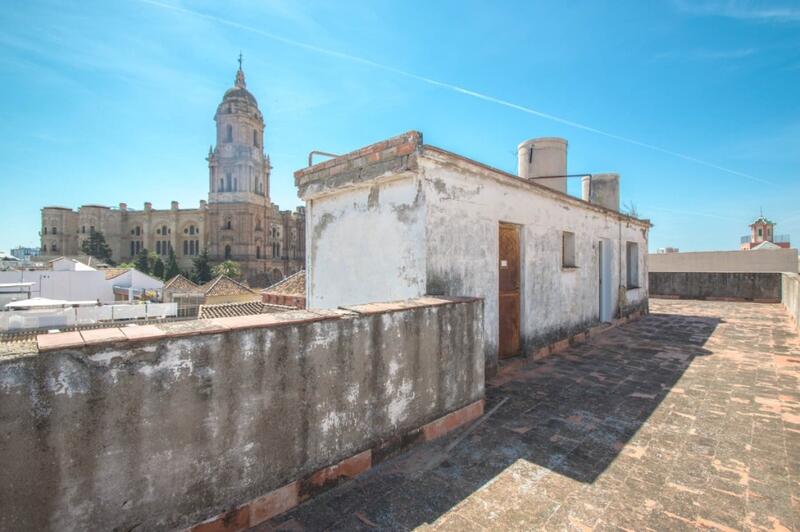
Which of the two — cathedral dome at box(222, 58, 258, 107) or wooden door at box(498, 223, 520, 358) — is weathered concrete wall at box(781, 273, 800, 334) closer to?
wooden door at box(498, 223, 520, 358)

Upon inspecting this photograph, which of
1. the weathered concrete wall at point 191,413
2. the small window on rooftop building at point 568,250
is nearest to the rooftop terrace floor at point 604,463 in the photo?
the weathered concrete wall at point 191,413

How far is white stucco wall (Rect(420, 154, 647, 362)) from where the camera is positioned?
454cm

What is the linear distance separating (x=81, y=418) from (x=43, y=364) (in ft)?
0.96

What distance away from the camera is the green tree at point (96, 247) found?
206 ft

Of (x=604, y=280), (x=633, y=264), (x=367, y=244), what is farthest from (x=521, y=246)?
(x=633, y=264)

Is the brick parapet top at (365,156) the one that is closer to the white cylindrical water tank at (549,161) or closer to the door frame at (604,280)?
the white cylindrical water tank at (549,161)

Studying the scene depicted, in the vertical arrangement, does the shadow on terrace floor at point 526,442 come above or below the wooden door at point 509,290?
below

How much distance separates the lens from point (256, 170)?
63.2 meters

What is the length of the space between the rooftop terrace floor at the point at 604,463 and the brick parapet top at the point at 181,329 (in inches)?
48.0

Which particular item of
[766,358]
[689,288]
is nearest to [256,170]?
[689,288]

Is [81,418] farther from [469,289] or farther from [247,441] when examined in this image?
[469,289]

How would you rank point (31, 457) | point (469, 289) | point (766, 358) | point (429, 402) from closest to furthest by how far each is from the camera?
1. point (31, 457)
2. point (429, 402)
3. point (469, 289)
4. point (766, 358)

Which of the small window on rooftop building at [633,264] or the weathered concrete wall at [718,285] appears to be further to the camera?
the weathered concrete wall at [718,285]

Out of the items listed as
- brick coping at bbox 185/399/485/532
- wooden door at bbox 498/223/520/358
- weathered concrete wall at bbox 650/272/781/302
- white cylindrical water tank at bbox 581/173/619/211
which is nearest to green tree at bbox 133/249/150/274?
white cylindrical water tank at bbox 581/173/619/211
